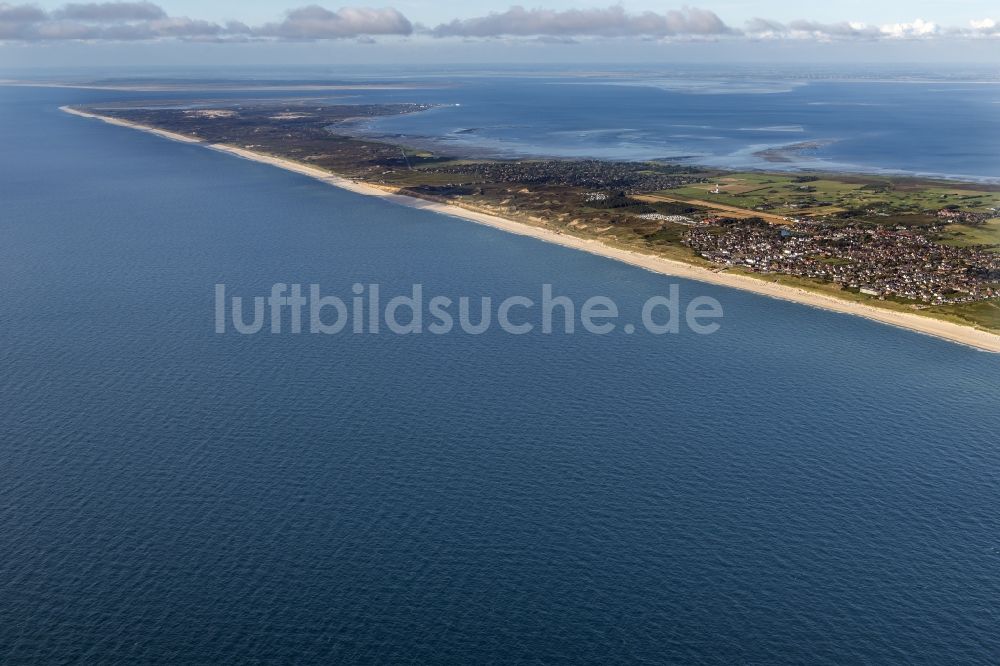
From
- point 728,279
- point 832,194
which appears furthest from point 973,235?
point 728,279

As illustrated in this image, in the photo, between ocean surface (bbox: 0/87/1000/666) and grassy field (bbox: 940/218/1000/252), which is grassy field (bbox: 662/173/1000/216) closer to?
grassy field (bbox: 940/218/1000/252)

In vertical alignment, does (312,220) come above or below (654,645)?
above

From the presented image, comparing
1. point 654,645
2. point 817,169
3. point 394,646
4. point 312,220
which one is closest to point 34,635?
point 394,646

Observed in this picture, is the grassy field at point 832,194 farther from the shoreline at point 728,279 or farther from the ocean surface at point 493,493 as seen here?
the ocean surface at point 493,493

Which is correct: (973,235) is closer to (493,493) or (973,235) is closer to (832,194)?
(832,194)

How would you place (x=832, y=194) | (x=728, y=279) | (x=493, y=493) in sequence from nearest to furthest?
(x=493, y=493) < (x=728, y=279) < (x=832, y=194)

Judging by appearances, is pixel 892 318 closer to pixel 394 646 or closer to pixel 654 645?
pixel 654 645

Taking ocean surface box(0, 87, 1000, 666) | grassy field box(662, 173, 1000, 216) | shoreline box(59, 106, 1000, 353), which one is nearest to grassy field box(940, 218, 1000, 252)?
grassy field box(662, 173, 1000, 216)

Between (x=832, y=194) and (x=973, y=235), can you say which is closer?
(x=973, y=235)

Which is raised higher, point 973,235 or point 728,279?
point 973,235
